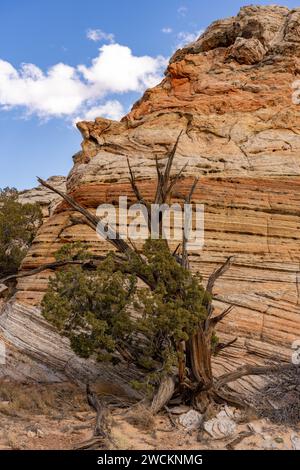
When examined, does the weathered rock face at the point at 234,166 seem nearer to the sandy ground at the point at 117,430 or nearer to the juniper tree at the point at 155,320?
the juniper tree at the point at 155,320

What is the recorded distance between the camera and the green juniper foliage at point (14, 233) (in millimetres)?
22672

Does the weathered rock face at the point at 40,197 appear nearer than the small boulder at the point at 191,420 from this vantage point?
No

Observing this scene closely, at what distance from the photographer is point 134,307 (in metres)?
9.93

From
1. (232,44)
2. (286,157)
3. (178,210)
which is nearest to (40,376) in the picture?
(178,210)

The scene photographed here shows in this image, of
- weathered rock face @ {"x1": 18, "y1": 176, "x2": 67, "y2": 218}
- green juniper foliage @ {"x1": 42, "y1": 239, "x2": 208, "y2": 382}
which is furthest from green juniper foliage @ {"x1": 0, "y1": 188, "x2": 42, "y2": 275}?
green juniper foliage @ {"x1": 42, "y1": 239, "x2": 208, "y2": 382}

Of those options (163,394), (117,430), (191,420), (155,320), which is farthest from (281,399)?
(117,430)

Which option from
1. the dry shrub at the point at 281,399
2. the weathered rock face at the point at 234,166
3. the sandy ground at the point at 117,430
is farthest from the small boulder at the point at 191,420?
the weathered rock face at the point at 234,166

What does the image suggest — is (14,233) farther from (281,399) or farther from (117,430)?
(281,399)

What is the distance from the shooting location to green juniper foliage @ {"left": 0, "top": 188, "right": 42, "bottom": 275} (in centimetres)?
2267

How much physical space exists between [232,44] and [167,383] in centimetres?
1463

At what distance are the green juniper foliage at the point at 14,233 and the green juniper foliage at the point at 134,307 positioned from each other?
43.8ft

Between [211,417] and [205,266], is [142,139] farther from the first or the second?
[211,417]

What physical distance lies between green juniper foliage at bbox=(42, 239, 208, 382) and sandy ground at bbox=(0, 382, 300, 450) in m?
1.03

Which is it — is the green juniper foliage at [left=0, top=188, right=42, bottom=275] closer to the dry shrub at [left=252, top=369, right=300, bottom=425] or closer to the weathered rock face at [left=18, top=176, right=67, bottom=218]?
the weathered rock face at [left=18, top=176, right=67, bottom=218]
